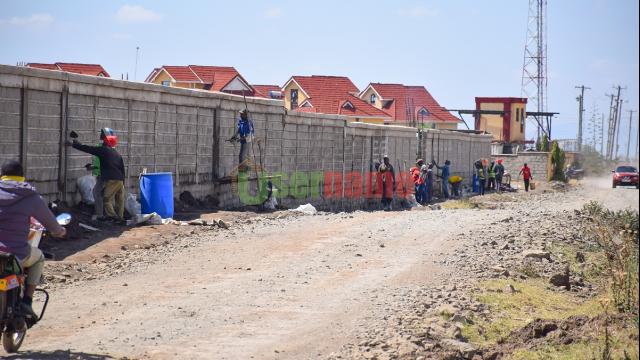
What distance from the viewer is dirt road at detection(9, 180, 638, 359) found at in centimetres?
Answer: 902

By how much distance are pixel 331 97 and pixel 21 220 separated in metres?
76.3

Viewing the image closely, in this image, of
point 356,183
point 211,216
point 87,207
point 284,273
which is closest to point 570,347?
point 284,273

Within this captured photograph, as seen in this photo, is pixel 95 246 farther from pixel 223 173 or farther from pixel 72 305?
pixel 223 173

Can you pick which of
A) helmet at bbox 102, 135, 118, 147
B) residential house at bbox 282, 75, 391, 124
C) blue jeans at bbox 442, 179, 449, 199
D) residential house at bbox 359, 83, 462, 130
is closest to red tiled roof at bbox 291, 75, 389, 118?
residential house at bbox 282, 75, 391, 124

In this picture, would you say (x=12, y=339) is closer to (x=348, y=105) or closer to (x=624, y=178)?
(x=624, y=178)

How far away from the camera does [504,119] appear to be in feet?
287

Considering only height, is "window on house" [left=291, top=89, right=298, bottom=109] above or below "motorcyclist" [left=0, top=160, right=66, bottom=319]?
above

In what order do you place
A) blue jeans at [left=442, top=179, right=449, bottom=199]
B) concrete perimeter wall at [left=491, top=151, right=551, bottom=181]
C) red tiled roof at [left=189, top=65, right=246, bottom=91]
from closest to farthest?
blue jeans at [left=442, top=179, right=449, bottom=199] → concrete perimeter wall at [left=491, top=151, right=551, bottom=181] → red tiled roof at [left=189, top=65, right=246, bottom=91]

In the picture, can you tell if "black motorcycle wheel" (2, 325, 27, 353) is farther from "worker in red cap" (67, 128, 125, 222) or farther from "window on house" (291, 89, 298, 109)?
"window on house" (291, 89, 298, 109)

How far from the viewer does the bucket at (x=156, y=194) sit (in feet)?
62.1

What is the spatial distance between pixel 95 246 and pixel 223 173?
30.5ft

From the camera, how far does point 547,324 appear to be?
1101cm

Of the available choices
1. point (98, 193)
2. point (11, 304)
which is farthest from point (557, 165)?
point (11, 304)

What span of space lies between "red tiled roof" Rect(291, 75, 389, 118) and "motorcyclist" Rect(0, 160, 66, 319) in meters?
71.6
